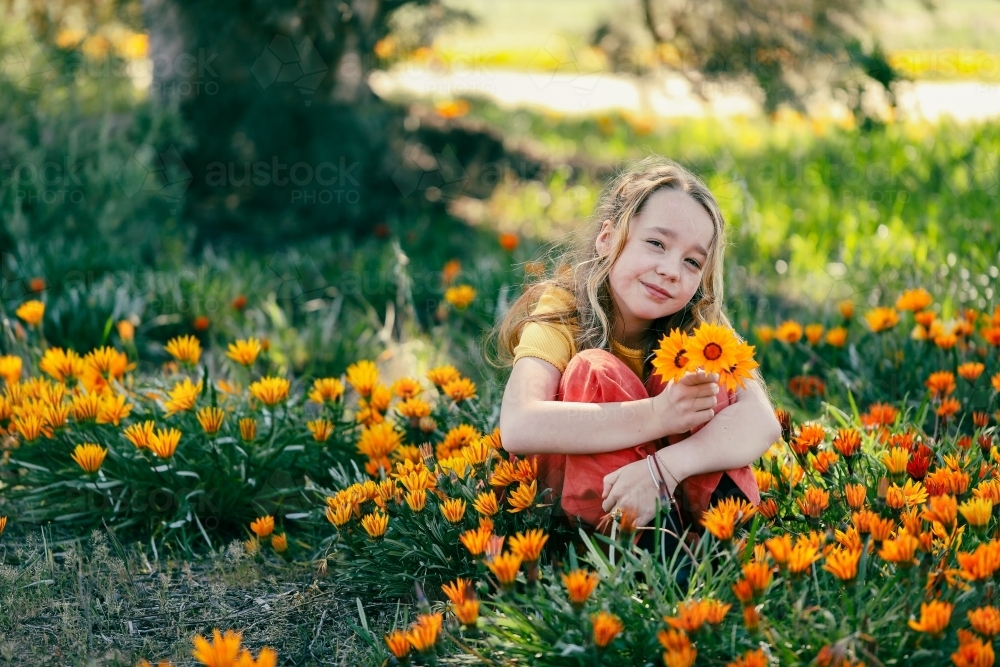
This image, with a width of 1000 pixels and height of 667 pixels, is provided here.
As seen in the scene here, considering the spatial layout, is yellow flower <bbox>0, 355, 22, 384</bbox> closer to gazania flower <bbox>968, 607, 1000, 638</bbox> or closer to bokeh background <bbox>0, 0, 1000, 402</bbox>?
bokeh background <bbox>0, 0, 1000, 402</bbox>

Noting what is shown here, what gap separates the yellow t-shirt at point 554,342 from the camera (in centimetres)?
249

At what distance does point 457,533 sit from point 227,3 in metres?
3.92

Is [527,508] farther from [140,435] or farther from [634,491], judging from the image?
[140,435]

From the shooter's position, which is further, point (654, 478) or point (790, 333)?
point (790, 333)

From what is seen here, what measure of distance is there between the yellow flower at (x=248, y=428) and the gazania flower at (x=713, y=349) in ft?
4.10

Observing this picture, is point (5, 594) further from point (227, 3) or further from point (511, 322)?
point (227, 3)

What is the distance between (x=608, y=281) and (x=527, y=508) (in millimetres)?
641

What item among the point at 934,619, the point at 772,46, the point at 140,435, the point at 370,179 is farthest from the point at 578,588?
the point at 772,46

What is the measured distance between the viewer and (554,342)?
252cm

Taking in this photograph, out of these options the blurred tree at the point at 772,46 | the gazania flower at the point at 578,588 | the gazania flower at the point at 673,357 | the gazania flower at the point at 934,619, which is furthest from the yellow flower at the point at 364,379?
the blurred tree at the point at 772,46

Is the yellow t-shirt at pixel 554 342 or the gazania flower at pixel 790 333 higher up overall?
the yellow t-shirt at pixel 554 342

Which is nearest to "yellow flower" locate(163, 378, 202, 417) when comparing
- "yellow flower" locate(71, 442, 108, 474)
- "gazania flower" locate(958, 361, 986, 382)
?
"yellow flower" locate(71, 442, 108, 474)

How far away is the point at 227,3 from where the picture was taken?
5469 millimetres

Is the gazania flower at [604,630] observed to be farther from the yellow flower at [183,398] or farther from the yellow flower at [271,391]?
the yellow flower at [183,398]
